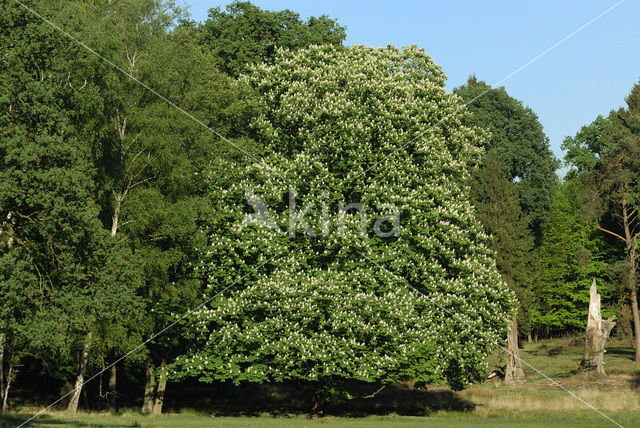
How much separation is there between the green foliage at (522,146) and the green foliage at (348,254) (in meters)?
36.5

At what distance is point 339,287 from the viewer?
35719 millimetres

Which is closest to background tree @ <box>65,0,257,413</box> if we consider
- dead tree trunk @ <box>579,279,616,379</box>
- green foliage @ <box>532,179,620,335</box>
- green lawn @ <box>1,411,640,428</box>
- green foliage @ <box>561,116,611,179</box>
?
green lawn @ <box>1,411,640,428</box>

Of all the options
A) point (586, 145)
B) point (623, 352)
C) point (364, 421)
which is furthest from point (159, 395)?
point (586, 145)

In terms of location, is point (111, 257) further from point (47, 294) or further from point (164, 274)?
point (164, 274)

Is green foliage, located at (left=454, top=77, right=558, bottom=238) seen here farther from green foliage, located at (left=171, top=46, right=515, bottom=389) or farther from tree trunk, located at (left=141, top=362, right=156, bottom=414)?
tree trunk, located at (left=141, top=362, right=156, bottom=414)

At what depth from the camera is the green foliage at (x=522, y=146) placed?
248ft

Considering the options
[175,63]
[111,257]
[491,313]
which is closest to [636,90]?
[491,313]

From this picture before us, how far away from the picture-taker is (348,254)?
37.7 m

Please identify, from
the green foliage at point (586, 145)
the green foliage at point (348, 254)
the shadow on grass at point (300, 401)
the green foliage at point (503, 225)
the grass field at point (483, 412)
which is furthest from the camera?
the green foliage at point (586, 145)

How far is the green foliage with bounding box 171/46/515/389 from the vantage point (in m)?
35.8

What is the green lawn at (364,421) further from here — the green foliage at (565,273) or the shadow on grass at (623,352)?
the green foliage at (565,273)

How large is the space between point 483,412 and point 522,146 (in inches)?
1725

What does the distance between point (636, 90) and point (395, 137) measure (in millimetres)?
41152

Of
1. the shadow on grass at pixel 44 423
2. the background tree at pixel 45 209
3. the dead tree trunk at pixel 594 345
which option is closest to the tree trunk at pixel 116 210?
the background tree at pixel 45 209
